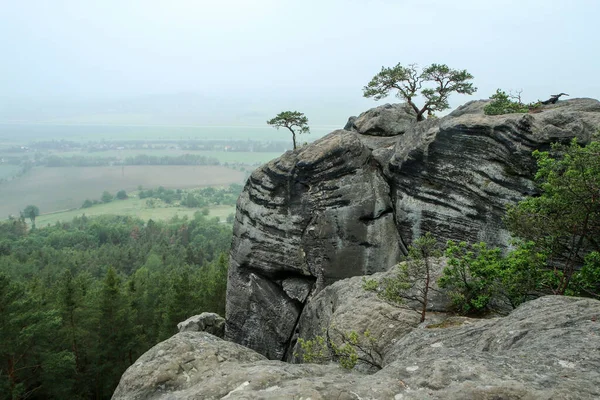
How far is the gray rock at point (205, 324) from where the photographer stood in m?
25.1

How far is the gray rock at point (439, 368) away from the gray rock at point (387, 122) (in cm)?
1753

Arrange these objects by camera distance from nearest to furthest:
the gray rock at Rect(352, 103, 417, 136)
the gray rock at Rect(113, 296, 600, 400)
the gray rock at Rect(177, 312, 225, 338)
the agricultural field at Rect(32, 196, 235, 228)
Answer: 1. the gray rock at Rect(113, 296, 600, 400)
2. the gray rock at Rect(177, 312, 225, 338)
3. the gray rock at Rect(352, 103, 417, 136)
4. the agricultural field at Rect(32, 196, 235, 228)

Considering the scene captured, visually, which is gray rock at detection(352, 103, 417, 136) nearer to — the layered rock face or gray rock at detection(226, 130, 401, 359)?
the layered rock face

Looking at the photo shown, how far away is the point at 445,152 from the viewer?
1908cm

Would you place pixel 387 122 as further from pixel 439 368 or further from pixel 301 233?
pixel 439 368

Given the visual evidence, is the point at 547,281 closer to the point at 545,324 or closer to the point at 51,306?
the point at 545,324

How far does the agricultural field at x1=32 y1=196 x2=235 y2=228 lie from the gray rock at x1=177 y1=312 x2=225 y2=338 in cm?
12084

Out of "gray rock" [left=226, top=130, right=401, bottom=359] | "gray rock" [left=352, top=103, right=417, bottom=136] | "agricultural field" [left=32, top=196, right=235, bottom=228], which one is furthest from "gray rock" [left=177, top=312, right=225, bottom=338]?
"agricultural field" [left=32, top=196, right=235, bottom=228]

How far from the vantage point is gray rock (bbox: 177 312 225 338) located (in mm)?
25141

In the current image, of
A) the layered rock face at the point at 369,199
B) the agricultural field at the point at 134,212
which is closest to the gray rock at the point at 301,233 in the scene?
the layered rock face at the point at 369,199

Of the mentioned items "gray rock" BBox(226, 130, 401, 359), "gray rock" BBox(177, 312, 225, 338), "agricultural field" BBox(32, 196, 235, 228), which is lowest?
"agricultural field" BBox(32, 196, 235, 228)

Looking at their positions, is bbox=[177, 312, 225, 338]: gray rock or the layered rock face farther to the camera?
bbox=[177, 312, 225, 338]: gray rock

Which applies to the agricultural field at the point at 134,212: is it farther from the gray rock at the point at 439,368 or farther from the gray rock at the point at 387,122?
the gray rock at the point at 439,368

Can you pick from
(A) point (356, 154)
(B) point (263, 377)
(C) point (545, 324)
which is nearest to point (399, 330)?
(C) point (545, 324)
